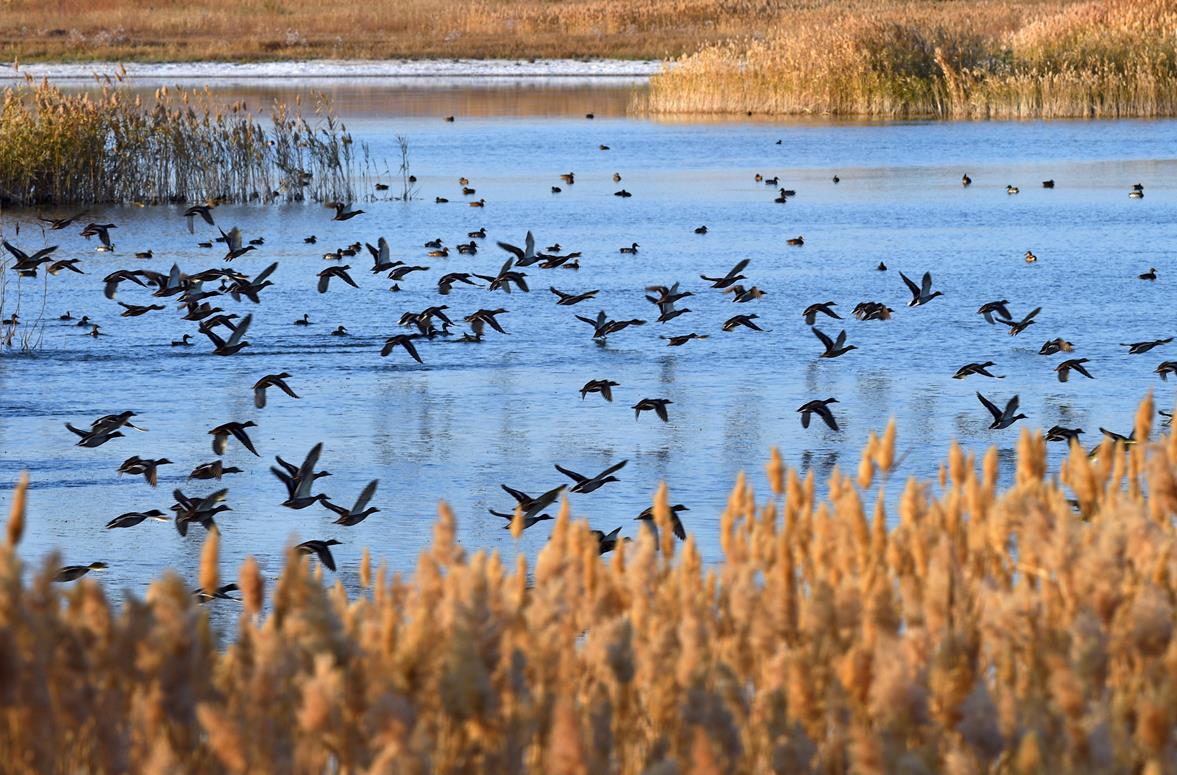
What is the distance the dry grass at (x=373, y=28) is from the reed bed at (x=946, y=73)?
15.2 m

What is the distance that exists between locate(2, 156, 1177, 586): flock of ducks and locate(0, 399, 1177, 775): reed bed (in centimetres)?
223

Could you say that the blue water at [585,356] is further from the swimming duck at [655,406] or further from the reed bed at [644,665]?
the reed bed at [644,665]

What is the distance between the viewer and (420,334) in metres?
12.9

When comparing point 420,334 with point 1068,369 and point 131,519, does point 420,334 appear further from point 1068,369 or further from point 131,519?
point 131,519

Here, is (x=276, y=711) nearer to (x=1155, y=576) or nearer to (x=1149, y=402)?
(x=1155, y=576)

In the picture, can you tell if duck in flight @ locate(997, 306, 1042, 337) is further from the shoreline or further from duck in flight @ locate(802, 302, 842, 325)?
the shoreline

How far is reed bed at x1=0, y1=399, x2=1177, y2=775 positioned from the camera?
264cm

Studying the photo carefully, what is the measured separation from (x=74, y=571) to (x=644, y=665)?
4.13 metres

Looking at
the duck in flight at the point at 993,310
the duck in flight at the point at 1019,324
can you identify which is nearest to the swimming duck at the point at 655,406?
the duck in flight at the point at 1019,324

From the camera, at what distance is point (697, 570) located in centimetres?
363

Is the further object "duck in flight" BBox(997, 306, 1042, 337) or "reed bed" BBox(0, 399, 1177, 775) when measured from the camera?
"duck in flight" BBox(997, 306, 1042, 337)

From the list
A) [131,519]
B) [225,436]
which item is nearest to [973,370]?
[225,436]

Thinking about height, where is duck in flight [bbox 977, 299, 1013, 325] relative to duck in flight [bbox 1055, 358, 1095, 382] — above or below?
above

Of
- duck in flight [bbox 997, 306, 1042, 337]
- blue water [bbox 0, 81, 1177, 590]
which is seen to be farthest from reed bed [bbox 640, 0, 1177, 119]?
duck in flight [bbox 997, 306, 1042, 337]
